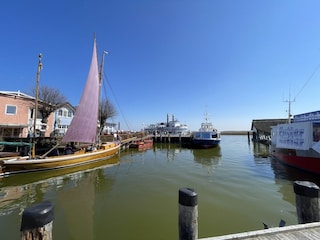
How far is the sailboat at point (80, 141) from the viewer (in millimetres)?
11633

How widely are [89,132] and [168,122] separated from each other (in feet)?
181

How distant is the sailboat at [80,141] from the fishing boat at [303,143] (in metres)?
16.4

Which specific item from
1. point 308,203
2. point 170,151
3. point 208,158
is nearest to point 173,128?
point 170,151

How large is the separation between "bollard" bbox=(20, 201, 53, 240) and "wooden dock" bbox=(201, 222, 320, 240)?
8.62 feet

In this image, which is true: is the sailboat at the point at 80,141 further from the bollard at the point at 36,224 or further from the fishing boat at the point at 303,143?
the fishing boat at the point at 303,143

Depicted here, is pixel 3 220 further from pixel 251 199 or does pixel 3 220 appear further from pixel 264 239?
pixel 251 199

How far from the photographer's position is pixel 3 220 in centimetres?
590

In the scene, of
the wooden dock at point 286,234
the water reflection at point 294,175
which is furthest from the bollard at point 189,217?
the water reflection at point 294,175

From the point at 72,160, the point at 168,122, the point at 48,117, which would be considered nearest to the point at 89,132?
the point at 72,160

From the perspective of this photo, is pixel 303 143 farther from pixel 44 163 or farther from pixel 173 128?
pixel 173 128

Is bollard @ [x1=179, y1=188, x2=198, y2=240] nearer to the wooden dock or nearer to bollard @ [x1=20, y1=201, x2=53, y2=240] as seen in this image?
the wooden dock

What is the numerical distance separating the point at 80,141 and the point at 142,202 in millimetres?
10161

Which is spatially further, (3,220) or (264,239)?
(3,220)

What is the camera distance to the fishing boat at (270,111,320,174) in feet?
35.3
